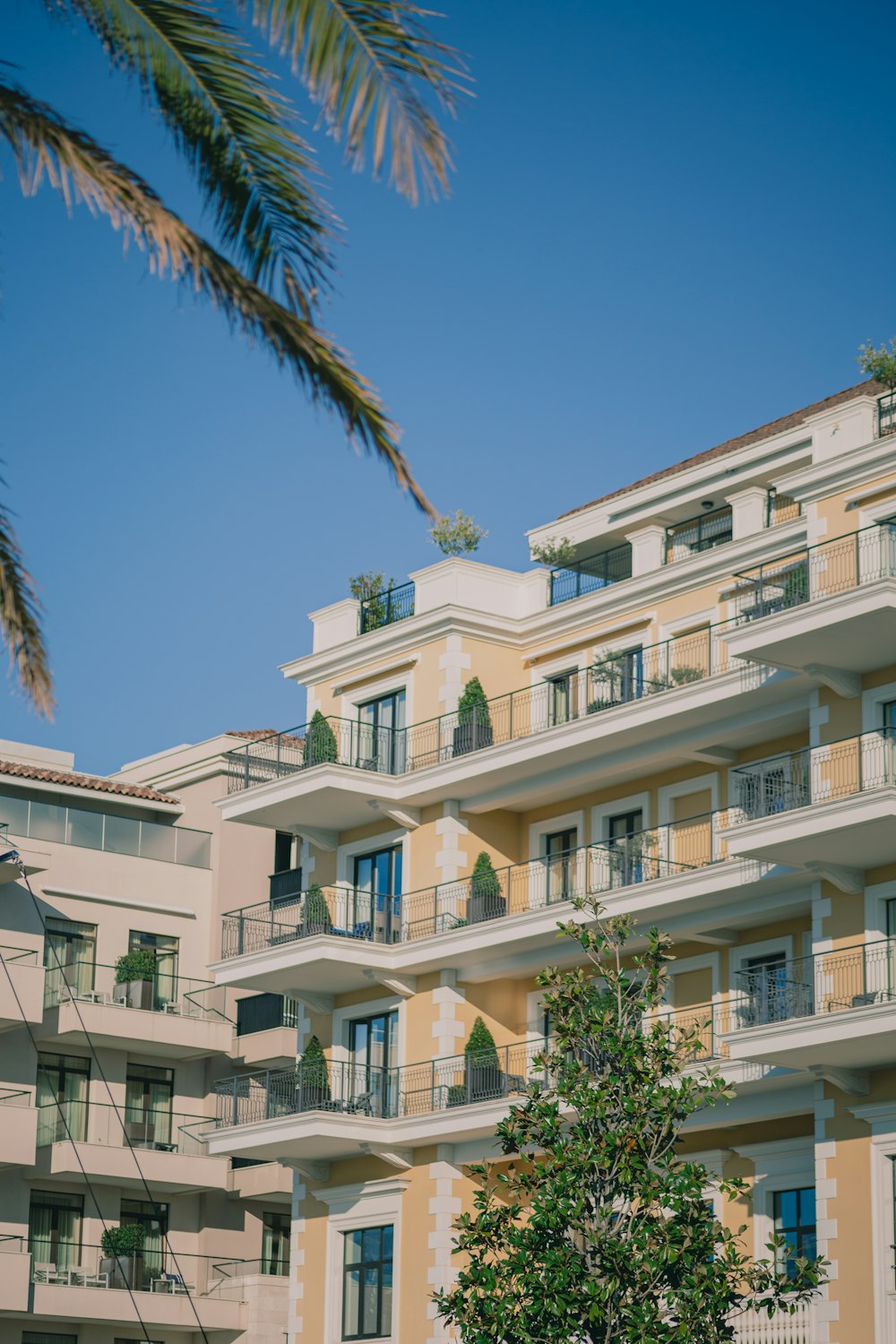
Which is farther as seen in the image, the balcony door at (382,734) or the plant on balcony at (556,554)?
the plant on balcony at (556,554)

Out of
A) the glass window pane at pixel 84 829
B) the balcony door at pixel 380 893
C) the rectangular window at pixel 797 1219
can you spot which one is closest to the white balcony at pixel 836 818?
the rectangular window at pixel 797 1219

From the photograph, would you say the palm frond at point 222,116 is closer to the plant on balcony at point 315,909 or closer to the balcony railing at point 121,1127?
the plant on balcony at point 315,909

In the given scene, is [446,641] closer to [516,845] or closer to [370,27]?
[516,845]

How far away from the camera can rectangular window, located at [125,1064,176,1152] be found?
4762 cm

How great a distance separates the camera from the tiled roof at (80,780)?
49.1 metres

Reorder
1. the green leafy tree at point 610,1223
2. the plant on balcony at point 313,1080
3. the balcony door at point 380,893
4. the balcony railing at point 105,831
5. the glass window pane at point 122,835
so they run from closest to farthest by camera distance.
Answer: the green leafy tree at point 610,1223, the plant on balcony at point 313,1080, the balcony door at point 380,893, the balcony railing at point 105,831, the glass window pane at point 122,835

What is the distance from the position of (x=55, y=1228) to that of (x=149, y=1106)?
3.71m

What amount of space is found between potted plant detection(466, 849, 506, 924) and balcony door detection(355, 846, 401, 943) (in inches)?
74.2

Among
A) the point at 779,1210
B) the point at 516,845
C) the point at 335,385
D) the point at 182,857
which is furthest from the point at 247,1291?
the point at 335,385

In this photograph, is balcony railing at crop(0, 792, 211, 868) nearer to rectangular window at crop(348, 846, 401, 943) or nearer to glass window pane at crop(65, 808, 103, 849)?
glass window pane at crop(65, 808, 103, 849)

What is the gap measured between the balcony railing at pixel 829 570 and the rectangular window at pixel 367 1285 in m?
13.6

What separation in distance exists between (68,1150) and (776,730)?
65.4 ft

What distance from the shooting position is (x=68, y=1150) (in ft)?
149

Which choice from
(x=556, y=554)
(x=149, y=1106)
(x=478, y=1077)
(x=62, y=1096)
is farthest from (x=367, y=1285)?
(x=556, y=554)
